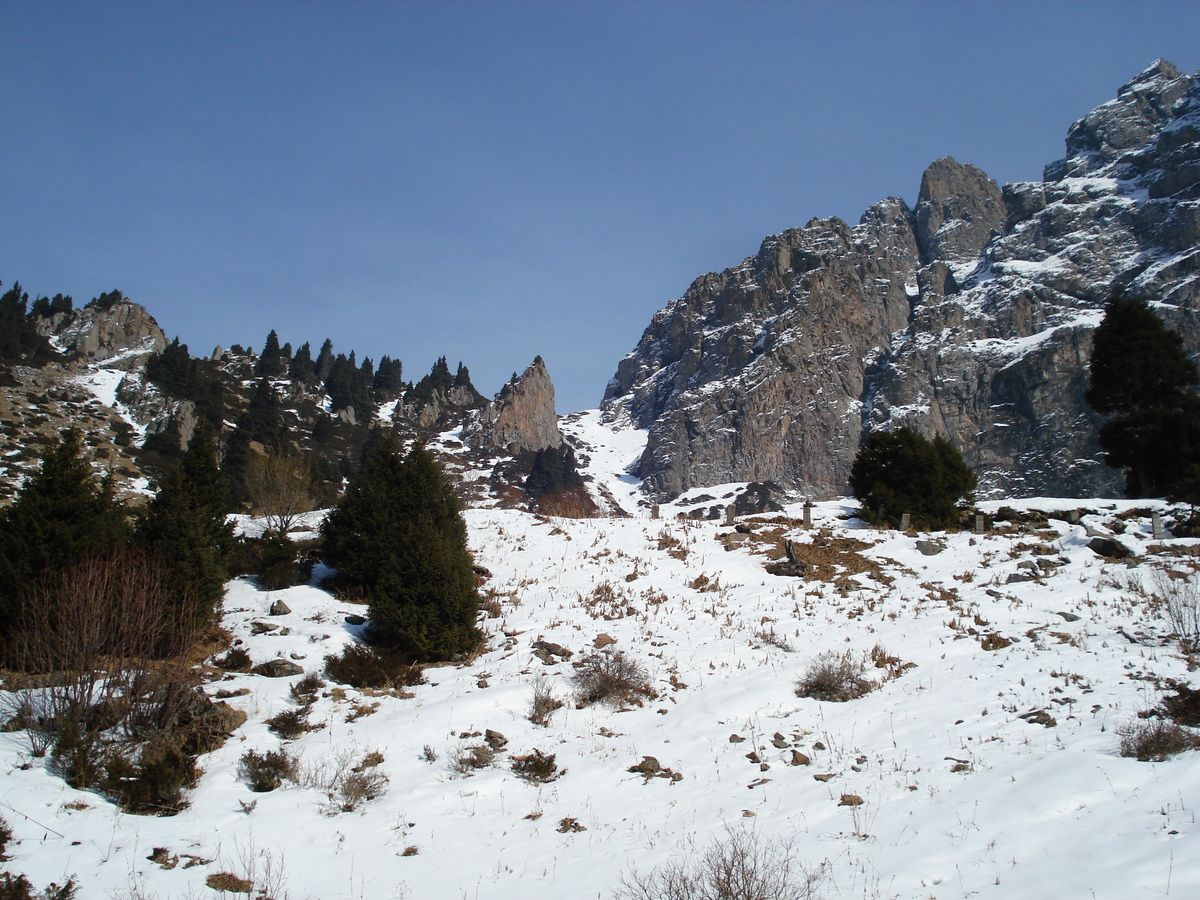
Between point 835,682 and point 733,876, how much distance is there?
548cm

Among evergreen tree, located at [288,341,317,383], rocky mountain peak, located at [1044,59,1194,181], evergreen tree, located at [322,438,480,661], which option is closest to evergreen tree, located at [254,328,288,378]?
evergreen tree, located at [288,341,317,383]

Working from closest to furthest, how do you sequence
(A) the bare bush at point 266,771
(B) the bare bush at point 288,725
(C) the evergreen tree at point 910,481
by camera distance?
1. (A) the bare bush at point 266,771
2. (B) the bare bush at point 288,725
3. (C) the evergreen tree at point 910,481

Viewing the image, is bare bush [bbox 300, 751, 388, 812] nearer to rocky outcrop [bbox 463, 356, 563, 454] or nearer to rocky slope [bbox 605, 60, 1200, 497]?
rocky outcrop [bbox 463, 356, 563, 454]

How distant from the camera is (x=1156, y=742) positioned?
22.2ft

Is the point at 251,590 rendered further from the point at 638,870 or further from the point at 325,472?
the point at 325,472

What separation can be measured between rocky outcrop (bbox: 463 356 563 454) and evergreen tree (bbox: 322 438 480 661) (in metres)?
119

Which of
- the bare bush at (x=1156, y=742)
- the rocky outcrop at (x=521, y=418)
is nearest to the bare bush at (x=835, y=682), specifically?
the bare bush at (x=1156, y=742)

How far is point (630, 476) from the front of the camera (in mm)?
181875

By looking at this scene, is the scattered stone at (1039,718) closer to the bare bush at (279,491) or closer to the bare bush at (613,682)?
the bare bush at (613,682)

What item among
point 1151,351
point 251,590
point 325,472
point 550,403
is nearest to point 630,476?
point 550,403

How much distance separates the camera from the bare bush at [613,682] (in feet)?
36.9

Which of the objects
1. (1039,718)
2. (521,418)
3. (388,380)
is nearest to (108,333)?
(388,380)

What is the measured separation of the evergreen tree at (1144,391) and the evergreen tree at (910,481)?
8.86 meters

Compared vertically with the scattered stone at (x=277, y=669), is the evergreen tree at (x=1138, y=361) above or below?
above
